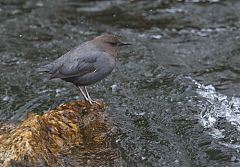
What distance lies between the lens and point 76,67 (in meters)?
5.26

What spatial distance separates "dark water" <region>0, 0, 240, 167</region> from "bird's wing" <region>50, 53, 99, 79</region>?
0.59 metres

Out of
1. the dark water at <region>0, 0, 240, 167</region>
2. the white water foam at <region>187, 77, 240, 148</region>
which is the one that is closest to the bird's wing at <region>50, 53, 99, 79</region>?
the dark water at <region>0, 0, 240, 167</region>

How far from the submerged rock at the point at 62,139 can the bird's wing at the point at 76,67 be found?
0.97 ft

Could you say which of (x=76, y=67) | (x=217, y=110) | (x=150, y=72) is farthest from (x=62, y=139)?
(x=150, y=72)

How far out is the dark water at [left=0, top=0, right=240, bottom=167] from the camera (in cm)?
516

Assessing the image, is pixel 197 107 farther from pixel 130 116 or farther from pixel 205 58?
pixel 205 58

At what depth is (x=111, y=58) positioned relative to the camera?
543 cm

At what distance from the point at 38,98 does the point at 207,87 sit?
76.8 inches

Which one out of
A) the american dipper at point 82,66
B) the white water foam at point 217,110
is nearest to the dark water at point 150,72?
the white water foam at point 217,110

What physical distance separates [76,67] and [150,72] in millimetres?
1742

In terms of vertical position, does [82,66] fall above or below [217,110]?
above

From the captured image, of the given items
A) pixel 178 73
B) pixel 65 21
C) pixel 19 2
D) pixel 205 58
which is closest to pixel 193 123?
pixel 178 73

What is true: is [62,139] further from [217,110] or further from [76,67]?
[217,110]

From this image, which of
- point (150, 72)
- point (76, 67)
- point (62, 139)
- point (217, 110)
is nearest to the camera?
point (62, 139)
